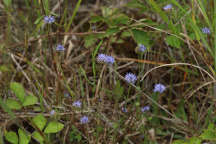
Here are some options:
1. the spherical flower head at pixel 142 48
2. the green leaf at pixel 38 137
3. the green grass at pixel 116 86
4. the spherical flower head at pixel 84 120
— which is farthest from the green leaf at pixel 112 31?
the green leaf at pixel 38 137

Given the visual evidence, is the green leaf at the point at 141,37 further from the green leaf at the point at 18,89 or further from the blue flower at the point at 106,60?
the green leaf at the point at 18,89

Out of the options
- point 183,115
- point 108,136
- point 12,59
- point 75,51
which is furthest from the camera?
point 75,51

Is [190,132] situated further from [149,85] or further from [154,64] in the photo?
[154,64]

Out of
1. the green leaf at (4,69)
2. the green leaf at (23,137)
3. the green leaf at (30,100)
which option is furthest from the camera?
the green leaf at (4,69)

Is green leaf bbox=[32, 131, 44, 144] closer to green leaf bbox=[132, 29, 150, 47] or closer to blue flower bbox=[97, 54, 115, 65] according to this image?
blue flower bbox=[97, 54, 115, 65]

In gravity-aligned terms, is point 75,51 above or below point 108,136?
above

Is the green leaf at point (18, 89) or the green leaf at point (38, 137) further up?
the green leaf at point (18, 89)

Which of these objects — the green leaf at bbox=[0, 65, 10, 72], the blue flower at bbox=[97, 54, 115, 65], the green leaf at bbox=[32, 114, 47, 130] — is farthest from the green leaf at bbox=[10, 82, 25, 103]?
the blue flower at bbox=[97, 54, 115, 65]

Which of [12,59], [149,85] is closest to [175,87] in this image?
[149,85]

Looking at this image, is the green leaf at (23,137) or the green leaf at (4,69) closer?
the green leaf at (23,137)
